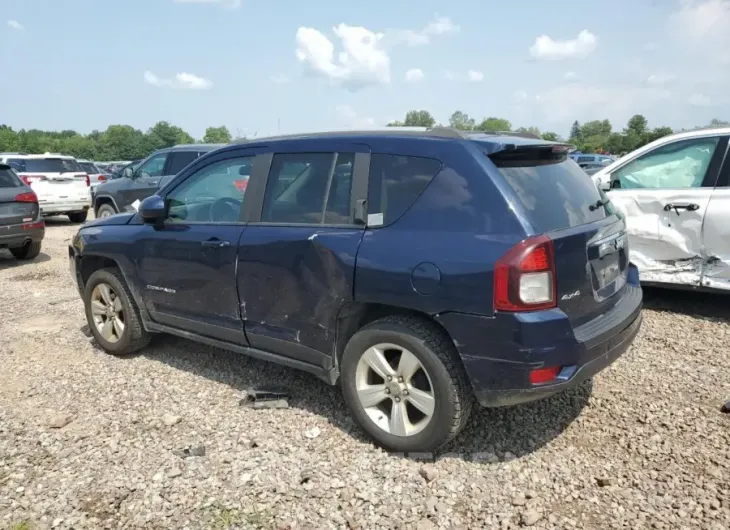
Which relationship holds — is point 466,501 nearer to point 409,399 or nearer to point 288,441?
point 409,399

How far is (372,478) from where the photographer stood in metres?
3.04

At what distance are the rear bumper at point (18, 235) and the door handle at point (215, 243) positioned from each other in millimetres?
6644

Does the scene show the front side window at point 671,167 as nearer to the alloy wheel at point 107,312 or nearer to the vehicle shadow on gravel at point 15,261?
the alloy wheel at point 107,312

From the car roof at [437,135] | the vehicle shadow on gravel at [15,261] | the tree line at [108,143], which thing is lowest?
the vehicle shadow on gravel at [15,261]

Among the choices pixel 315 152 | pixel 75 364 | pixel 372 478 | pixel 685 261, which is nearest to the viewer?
pixel 372 478

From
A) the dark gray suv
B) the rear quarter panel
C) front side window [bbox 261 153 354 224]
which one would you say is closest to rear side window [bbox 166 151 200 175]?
the dark gray suv

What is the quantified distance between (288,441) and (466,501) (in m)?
1.13

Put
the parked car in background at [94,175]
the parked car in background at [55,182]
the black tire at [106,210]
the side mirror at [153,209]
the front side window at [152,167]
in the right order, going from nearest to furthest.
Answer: the side mirror at [153,209] < the front side window at [152,167] < the black tire at [106,210] < the parked car in background at [55,182] < the parked car in background at [94,175]

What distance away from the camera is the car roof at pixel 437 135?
122 inches

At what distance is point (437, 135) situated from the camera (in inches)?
126

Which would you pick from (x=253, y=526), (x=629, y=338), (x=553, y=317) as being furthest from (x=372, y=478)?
(x=629, y=338)

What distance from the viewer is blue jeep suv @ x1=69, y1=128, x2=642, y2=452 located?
280 cm

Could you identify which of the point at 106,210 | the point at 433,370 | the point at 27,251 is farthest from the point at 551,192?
the point at 106,210

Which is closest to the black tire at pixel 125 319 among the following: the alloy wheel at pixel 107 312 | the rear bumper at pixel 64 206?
the alloy wheel at pixel 107 312
